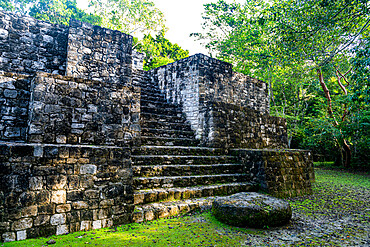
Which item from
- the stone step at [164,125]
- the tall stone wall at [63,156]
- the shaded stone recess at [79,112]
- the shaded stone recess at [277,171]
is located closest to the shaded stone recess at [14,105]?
the tall stone wall at [63,156]

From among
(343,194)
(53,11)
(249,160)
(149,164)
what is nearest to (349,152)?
(343,194)

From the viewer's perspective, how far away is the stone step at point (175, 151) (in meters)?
5.57

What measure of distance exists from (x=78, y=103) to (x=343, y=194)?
7.60m

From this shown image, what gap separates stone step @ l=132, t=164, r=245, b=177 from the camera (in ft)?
16.2

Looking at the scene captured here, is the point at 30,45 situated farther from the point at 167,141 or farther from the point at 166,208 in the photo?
the point at 166,208

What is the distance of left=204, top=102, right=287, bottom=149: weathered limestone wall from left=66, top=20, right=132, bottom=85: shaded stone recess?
2930 millimetres

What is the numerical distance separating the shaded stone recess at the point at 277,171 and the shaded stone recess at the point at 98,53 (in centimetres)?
434

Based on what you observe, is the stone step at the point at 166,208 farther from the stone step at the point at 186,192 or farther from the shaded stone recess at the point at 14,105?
the shaded stone recess at the point at 14,105

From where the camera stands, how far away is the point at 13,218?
9.91 feet

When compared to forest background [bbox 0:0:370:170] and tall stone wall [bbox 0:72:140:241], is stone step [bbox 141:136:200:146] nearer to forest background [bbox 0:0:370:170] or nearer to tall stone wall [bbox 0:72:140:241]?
tall stone wall [bbox 0:72:140:241]

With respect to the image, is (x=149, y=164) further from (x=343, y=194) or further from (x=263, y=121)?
(x=343, y=194)

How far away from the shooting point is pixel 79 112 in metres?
4.52

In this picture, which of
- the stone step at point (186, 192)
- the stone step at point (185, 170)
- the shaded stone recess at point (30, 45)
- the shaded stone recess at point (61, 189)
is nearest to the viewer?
the shaded stone recess at point (61, 189)

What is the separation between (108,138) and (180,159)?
6.05ft
